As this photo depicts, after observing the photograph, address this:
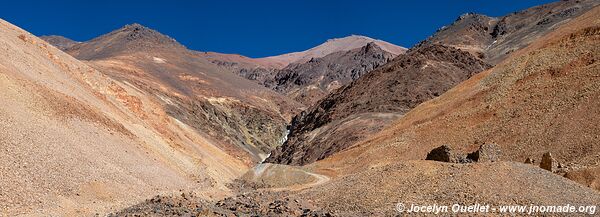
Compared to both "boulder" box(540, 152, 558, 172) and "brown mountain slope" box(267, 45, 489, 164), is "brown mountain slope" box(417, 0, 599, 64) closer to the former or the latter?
"brown mountain slope" box(267, 45, 489, 164)

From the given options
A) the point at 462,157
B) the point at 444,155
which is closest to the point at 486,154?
the point at 462,157

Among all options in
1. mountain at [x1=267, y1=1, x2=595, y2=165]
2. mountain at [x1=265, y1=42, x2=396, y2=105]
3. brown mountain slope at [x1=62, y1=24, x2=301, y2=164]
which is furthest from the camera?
mountain at [x1=265, y1=42, x2=396, y2=105]

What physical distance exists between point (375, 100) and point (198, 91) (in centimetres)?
4243

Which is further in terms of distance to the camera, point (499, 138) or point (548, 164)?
point (499, 138)

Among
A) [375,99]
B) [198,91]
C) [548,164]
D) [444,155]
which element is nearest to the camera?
[548,164]

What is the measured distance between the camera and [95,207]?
728 inches

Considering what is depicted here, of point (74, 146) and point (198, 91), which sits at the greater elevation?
point (198, 91)

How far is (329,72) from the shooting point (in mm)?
181125

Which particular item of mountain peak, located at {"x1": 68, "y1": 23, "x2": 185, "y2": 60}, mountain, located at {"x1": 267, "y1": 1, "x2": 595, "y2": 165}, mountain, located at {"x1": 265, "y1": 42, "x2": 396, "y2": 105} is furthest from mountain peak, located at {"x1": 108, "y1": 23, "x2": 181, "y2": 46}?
mountain, located at {"x1": 267, "y1": 1, "x2": 595, "y2": 165}

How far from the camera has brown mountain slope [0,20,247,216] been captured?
59.1 ft

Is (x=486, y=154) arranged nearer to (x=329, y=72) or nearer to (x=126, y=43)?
(x=126, y=43)

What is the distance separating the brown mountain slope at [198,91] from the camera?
72.1m

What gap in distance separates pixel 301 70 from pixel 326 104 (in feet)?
350

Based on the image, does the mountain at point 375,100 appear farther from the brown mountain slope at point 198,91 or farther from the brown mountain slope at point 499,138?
the brown mountain slope at point 499,138
